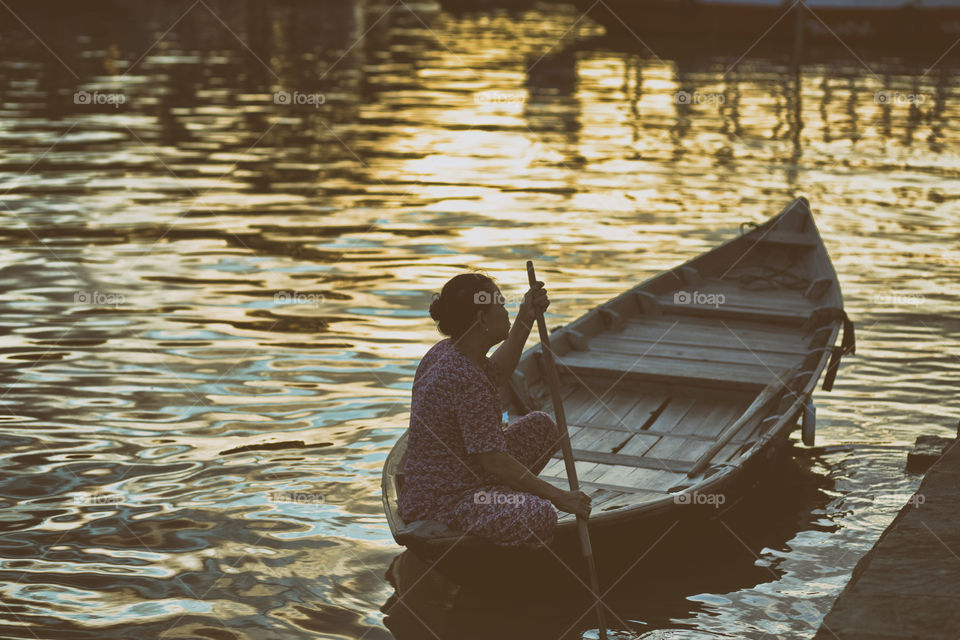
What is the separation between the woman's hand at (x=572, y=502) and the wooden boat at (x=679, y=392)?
0.12 meters

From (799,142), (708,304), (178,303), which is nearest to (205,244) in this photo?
(178,303)

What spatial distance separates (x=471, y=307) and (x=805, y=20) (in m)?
30.0

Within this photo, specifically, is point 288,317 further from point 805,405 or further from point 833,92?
point 833,92

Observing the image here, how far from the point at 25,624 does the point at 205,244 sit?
6899 mm

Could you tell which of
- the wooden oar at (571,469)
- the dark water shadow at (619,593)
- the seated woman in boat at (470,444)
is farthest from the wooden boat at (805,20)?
the seated woman in boat at (470,444)

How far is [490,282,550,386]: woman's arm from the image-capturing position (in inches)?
201

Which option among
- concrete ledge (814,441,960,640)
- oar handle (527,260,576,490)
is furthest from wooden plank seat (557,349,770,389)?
oar handle (527,260,576,490)

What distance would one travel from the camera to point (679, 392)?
7250 mm

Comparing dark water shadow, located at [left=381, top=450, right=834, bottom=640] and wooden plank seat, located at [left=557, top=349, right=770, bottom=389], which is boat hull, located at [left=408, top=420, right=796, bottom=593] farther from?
wooden plank seat, located at [left=557, top=349, right=770, bottom=389]

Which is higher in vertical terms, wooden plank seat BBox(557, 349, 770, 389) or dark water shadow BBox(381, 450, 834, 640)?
wooden plank seat BBox(557, 349, 770, 389)

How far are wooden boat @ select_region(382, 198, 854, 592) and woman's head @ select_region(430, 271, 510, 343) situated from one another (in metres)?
0.81

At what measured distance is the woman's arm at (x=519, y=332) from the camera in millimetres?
5117

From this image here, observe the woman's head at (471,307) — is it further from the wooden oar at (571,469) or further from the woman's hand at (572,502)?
the woman's hand at (572,502)

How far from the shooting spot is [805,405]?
6797mm
